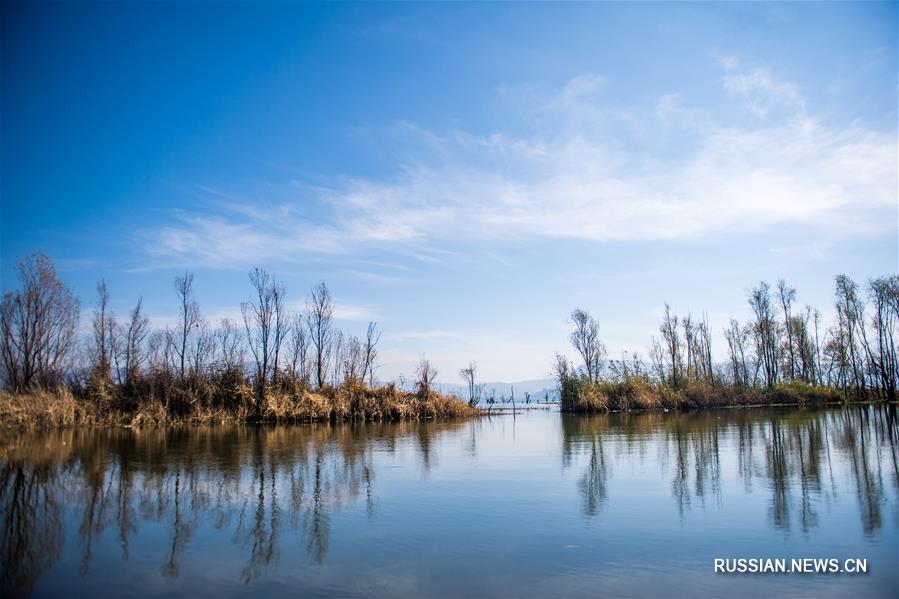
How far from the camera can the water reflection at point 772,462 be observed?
8844 millimetres

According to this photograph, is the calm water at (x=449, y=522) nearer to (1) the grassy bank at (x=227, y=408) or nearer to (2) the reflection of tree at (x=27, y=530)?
(2) the reflection of tree at (x=27, y=530)

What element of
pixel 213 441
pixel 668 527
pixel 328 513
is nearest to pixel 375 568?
pixel 328 513

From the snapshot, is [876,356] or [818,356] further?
[818,356]

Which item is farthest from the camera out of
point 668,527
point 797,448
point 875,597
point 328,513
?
point 797,448

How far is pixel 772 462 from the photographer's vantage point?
12992 mm

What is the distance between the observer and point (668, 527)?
25.0 ft

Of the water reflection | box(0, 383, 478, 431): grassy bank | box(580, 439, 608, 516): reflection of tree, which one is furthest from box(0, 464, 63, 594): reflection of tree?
box(0, 383, 478, 431): grassy bank

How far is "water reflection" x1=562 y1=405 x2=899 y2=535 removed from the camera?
8.84 meters

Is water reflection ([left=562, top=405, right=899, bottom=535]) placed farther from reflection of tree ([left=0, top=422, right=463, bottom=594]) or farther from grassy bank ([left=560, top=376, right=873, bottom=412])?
grassy bank ([left=560, top=376, right=873, bottom=412])

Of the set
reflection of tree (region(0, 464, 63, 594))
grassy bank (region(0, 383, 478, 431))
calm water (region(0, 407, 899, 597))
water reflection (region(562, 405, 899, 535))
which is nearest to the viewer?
calm water (region(0, 407, 899, 597))

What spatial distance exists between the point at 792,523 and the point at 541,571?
4.31m

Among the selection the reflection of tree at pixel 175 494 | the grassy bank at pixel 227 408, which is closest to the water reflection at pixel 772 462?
the reflection of tree at pixel 175 494

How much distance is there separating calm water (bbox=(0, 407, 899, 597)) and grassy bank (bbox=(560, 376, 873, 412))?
1246 inches

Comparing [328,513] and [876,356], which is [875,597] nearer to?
[328,513]
